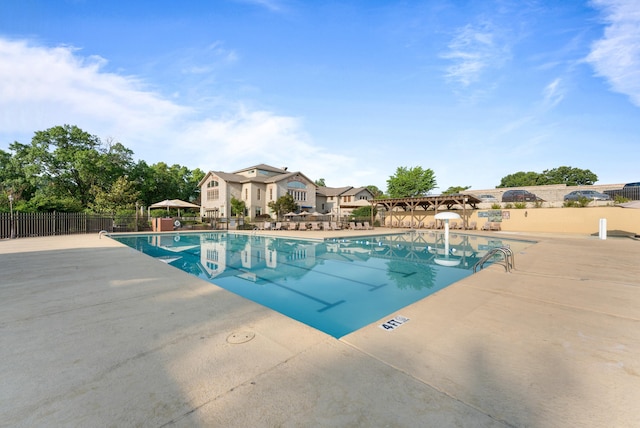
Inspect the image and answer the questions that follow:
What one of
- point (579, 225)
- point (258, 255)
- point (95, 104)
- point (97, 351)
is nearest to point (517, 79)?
point (579, 225)

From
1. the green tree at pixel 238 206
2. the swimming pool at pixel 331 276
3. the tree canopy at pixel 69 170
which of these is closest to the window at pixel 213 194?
the green tree at pixel 238 206

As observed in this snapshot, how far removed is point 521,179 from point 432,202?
4481cm

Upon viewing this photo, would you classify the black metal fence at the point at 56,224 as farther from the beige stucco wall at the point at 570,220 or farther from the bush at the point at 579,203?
the bush at the point at 579,203

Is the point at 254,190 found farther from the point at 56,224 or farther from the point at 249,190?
the point at 56,224

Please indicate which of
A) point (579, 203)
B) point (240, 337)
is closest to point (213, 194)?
point (240, 337)

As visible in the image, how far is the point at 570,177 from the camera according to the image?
5047 cm

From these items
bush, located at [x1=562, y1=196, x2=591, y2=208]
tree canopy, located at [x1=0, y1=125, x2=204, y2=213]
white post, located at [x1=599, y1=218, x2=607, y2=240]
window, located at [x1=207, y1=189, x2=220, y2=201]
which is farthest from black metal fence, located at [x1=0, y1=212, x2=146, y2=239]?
bush, located at [x1=562, y1=196, x2=591, y2=208]

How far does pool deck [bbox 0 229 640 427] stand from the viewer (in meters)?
1.67

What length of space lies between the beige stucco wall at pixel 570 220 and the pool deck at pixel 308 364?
2061 centimetres

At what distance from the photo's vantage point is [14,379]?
6.75 ft

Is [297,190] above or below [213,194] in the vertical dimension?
above

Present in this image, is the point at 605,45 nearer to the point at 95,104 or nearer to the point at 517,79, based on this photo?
the point at 517,79

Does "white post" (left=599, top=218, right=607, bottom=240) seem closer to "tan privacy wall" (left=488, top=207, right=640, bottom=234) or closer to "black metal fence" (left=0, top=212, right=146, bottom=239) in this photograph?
"tan privacy wall" (left=488, top=207, right=640, bottom=234)

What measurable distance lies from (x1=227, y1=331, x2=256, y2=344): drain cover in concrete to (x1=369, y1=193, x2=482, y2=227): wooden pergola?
23.0m
